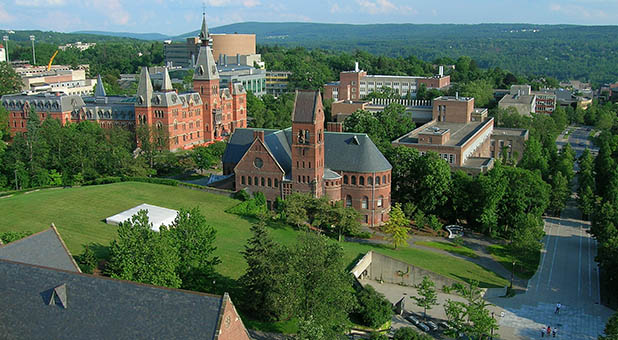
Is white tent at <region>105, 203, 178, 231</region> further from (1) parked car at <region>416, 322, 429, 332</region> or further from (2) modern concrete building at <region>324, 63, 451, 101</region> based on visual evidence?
(2) modern concrete building at <region>324, 63, 451, 101</region>

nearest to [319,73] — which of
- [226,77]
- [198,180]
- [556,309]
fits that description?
[226,77]

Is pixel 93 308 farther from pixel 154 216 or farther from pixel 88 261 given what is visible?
pixel 154 216

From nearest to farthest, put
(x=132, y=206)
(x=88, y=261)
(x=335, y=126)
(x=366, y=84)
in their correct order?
(x=88, y=261), (x=132, y=206), (x=335, y=126), (x=366, y=84)

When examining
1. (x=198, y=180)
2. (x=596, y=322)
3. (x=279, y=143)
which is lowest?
(x=596, y=322)

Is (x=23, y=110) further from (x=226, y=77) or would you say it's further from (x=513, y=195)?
(x=513, y=195)

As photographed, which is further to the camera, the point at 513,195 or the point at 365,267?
the point at 513,195

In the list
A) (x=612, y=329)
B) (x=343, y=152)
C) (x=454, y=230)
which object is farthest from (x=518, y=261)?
(x=343, y=152)

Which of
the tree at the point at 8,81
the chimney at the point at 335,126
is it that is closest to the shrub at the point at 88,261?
the chimney at the point at 335,126

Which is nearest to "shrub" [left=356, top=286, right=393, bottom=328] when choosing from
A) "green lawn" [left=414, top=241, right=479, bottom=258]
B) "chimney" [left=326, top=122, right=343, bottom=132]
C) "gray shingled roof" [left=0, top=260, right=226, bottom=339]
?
"green lawn" [left=414, top=241, right=479, bottom=258]
